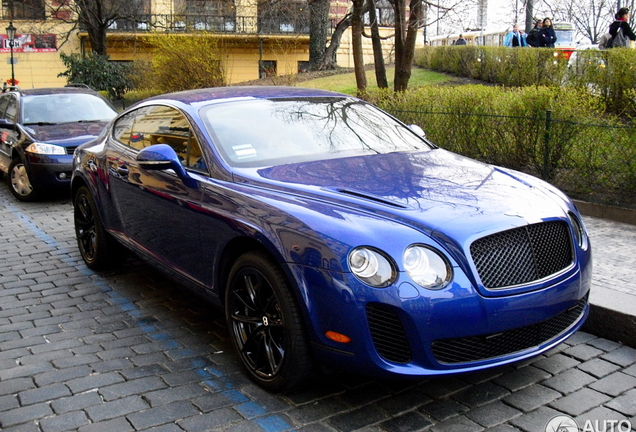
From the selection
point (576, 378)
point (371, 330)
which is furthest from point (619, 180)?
point (371, 330)

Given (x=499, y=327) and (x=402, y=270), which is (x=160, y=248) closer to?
(x=402, y=270)

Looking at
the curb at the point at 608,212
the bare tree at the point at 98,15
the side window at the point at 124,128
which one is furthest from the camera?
the bare tree at the point at 98,15

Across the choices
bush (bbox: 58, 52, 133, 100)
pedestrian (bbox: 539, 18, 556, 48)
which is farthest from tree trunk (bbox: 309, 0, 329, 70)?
pedestrian (bbox: 539, 18, 556, 48)

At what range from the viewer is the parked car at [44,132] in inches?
392

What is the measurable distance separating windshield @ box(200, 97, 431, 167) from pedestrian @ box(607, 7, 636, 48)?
39.6 ft

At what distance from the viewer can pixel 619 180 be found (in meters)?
7.77

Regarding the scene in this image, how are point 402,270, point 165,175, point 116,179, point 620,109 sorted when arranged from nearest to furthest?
point 402,270, point 165,175, point 116,179, point 620,109

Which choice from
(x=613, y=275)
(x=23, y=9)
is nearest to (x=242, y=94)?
(x=613, y=275)

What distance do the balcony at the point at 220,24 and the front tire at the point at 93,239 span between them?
33.7m

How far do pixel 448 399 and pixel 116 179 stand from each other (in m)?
3.26

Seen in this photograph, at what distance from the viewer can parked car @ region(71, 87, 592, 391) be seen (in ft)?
11.0

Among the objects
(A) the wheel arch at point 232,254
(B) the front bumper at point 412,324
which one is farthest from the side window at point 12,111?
(B) the front bumper at point 412,324

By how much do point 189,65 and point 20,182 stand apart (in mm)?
8918

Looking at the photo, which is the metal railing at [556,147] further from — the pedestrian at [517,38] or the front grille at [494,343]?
the pedestrian at [517,38]
